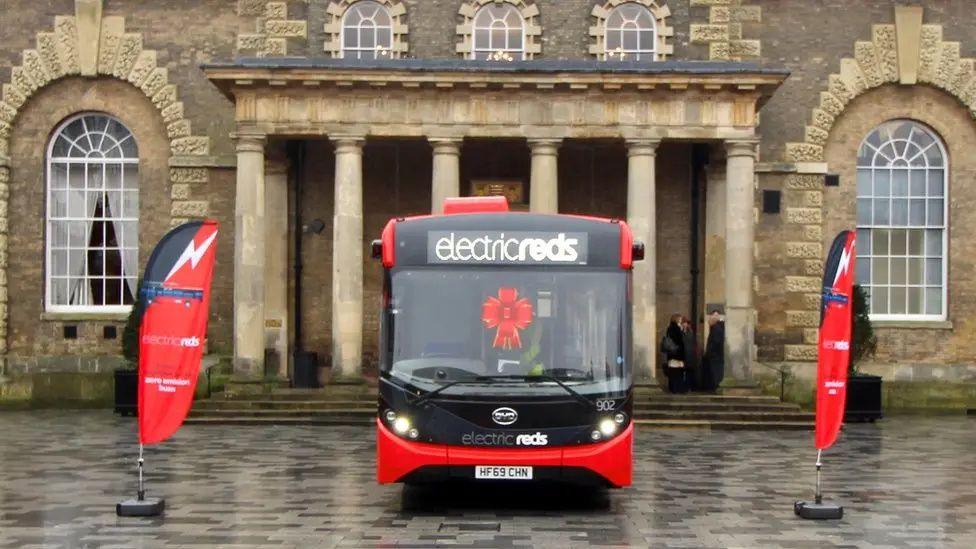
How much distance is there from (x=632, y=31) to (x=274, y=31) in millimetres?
6749

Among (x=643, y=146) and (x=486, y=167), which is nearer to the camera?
(x=643, y=146)

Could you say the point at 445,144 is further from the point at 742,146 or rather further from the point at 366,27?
the point at 742,146

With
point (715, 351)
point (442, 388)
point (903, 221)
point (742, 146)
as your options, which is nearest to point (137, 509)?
point (442, 388)

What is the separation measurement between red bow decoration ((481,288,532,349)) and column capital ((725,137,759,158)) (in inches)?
470

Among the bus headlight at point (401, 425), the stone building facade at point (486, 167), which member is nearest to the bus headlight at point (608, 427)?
the bus headlight at point (401, 425)

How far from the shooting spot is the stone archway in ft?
92.1

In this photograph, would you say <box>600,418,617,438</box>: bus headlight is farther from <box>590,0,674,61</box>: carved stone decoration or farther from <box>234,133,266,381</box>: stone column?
<box>590,0,674,61</box>: carved stone decoration

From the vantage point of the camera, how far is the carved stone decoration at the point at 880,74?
92.0 ft

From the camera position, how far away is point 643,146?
83.7 feet

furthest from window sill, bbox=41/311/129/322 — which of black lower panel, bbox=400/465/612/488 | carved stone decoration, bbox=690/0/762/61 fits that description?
black lower panel, bbox=400/465/612/488

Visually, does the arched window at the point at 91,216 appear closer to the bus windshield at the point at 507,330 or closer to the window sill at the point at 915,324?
the window sill at the point at 915,324

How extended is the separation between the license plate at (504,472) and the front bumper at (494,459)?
0.13ft

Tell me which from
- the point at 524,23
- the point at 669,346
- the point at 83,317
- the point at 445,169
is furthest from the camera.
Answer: the point at 83,317

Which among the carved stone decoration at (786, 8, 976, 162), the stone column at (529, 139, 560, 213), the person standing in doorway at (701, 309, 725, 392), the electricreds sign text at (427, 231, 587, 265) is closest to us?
the electricreds sign text at (427, 231, 587, 265)
